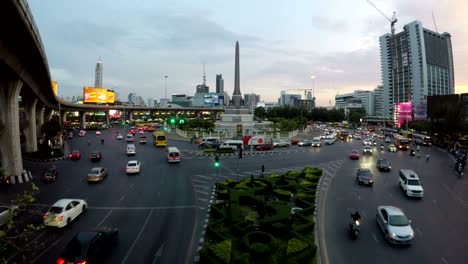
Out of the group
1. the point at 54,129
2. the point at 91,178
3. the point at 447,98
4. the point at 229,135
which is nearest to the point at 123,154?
the point at 54,129

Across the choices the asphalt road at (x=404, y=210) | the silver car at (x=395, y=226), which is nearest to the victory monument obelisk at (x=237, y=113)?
the asphalt road at (x=404, y=210)

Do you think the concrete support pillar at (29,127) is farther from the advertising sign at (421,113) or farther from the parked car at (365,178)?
the advertising sign at (421,113)

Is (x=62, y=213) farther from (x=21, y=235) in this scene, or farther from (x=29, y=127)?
(x=29, y=127)

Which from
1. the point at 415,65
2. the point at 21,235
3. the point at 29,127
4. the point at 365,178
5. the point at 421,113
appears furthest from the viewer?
the point at 415,65

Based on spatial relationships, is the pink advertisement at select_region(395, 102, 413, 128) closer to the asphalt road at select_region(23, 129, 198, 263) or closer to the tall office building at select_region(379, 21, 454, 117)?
the tall office building at select_region(379, 21, 454, 117)

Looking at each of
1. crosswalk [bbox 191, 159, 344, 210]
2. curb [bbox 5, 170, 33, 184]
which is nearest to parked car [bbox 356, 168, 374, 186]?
crosswalk [bbox 191, 159, 344, 210]

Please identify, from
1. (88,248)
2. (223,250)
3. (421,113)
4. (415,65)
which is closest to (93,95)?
(88,248)

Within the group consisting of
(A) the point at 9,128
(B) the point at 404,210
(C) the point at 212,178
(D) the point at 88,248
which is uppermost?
(A) the point at 9,128
